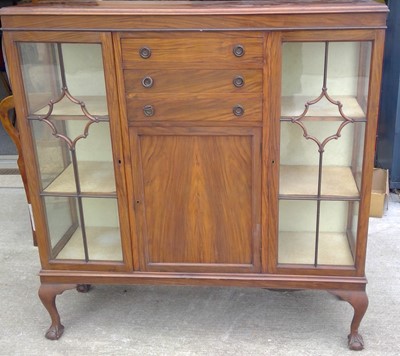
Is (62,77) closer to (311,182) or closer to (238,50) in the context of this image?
(238,50)

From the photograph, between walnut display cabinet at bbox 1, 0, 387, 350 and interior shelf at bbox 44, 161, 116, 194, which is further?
interior shelf at bbox 44, 161, 116, 194

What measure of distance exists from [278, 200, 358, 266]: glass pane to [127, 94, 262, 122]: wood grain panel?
1.17 feet

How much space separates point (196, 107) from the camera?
1.65 m

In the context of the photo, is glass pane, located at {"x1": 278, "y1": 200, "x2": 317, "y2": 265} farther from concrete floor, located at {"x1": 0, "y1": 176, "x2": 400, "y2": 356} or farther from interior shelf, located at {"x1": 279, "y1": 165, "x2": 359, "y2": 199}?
concrete floor, located at {"x1": 0, "y1": 176, "x2": 400, "y2": 356}

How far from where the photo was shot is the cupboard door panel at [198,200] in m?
1.71

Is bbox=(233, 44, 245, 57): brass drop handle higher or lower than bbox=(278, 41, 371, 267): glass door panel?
higher

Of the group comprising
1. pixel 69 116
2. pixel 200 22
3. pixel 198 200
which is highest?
pixel 200 22

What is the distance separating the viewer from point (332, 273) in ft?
5.99

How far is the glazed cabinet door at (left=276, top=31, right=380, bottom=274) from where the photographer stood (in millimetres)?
1618

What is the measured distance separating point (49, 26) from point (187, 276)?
0.92 meters

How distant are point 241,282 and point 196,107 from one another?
618 mm

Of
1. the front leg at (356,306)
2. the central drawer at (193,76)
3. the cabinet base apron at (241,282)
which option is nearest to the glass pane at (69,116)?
the central drawer at (193,76)

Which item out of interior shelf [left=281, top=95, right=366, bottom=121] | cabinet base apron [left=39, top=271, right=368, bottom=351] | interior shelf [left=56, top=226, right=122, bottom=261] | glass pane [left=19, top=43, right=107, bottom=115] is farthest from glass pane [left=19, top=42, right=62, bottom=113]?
interior shelf [left=281, top=95, right=366, bottom=121]

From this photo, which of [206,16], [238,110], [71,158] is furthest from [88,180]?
[206,16]
